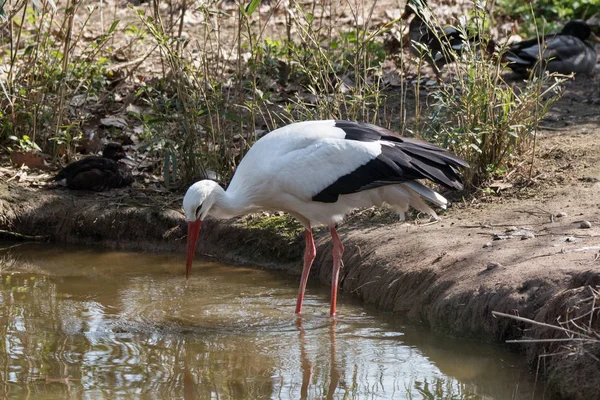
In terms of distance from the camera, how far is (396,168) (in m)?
6.07

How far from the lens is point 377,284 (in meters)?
6.51

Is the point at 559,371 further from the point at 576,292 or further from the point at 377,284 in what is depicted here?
the point at 377,284

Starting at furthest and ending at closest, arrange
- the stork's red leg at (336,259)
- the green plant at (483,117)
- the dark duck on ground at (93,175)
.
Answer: the dark duck on ground at (93,175)
the green plant at (483,117)
the stork's red leg at (336,259)

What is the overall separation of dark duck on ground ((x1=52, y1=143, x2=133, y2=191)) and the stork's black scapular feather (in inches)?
119

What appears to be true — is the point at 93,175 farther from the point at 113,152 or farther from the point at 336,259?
the point at 336,259

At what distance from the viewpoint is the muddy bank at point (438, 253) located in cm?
491

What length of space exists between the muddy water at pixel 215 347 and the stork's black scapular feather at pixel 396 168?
0.92 m

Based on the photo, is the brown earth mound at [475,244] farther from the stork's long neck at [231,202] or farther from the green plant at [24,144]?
the stork's long neck at [231,202]

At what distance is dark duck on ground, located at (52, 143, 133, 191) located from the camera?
8492 millimetres

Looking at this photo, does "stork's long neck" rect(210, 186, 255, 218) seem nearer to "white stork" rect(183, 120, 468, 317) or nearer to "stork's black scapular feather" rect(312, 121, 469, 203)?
"white stork" rect(183, 120, 468, 317)

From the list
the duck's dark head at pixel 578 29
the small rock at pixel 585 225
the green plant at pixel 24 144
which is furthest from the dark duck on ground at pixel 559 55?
the green plant at pixel 24 144

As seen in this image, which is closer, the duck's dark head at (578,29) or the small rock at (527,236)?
the small rock at (527,236)

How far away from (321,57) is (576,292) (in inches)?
144

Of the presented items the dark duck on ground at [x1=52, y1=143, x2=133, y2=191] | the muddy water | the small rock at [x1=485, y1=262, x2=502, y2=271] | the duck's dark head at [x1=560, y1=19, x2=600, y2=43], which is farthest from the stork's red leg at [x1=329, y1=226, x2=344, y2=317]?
the duck's dark head at [x1=560, y1=19, x2=600, y2=43]
